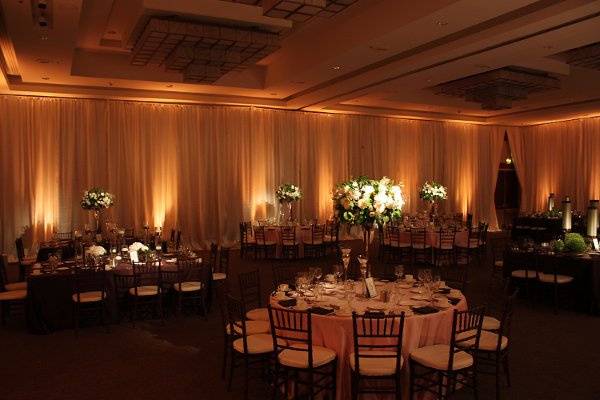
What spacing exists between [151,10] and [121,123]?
6.03 m

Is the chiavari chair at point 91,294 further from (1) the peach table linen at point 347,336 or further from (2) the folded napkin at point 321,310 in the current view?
(1) the peach table linen at point 347,336

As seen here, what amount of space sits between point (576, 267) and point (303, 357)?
546cm

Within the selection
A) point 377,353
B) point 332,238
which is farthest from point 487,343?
point 332,238

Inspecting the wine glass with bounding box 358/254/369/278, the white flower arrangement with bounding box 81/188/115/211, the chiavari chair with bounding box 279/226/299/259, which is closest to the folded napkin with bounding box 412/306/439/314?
the wine glass with bounding box 358/254/369/278

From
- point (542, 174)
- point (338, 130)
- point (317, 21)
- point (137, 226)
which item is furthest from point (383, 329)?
point (542, 174)

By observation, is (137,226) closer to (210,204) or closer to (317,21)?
(210,204)

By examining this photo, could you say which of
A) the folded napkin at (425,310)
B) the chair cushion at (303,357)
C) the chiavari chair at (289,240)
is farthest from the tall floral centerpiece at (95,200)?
the folded napkin at (425,310)

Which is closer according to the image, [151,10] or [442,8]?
[442,8]

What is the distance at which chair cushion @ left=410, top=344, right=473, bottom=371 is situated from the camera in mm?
4117

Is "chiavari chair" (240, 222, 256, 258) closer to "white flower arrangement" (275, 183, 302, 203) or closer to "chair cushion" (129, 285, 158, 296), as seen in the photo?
"white flower arrangement" (275, 183, 302, 203)

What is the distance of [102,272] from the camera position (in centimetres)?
688

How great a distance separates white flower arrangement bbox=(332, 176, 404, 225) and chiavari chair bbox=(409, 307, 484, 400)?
1109 mm

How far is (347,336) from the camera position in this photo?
14.2 feet

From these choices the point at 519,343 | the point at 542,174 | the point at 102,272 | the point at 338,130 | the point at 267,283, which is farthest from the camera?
the point at 542,174
